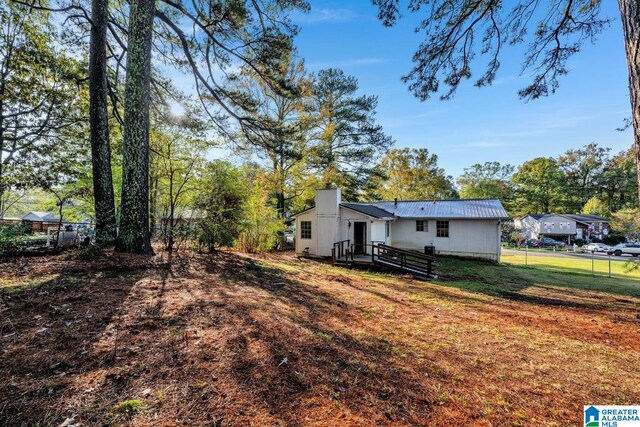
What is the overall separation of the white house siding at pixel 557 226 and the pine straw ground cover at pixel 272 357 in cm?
4334

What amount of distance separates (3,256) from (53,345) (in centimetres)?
571

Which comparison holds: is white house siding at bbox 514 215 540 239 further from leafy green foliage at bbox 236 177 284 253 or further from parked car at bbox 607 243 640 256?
leafy green foliage at bbox 236 177 284 253

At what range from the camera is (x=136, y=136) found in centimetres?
653

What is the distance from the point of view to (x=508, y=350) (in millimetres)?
3406

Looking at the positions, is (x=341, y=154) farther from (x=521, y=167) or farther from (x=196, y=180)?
(x=521, y=167)

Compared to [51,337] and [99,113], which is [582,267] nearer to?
[51,337]

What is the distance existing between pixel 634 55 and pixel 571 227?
4832 cm

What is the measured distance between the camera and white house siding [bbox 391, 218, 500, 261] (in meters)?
15.1

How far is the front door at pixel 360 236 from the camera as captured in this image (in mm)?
14453

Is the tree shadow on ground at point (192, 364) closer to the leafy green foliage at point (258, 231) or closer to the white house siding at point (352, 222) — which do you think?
the leafy green foliage at point (258, 231)

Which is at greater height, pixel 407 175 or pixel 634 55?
pixel 407 175

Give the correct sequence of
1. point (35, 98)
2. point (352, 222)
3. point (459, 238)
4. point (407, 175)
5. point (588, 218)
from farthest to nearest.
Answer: point (588, 218) < point (407, 175) < point (459, 238) < point (352, 222) < point (35, 98)

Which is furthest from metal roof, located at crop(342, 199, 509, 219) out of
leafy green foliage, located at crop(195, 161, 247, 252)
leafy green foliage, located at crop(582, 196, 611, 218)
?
leafy green foliage, located at crop(582, 196, 611, 218)

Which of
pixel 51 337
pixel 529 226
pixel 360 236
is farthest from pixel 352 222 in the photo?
pixel 529 226
